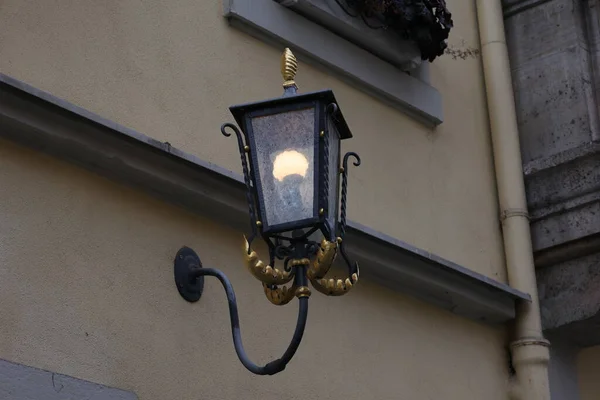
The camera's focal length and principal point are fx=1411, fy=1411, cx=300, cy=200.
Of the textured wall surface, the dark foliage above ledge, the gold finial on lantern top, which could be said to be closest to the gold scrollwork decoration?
the gold finial on lantern top

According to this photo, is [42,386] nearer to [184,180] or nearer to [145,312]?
[145,312]

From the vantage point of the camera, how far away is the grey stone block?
4387mm

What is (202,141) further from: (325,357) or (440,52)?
(440,52)

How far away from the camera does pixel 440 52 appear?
6629 millimetres

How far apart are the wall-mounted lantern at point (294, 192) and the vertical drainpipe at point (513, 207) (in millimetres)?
2212

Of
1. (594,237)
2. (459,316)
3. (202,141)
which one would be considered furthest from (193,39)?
(594,237)

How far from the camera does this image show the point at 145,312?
4938 millimetres

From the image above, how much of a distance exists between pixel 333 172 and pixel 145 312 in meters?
0.99

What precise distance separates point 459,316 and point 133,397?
6.75ft

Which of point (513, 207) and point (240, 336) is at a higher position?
point (513, 207)

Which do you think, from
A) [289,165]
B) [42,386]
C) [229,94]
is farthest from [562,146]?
[42,386]

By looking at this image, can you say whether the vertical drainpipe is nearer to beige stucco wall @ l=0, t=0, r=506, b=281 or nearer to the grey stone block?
beige stucco wall @ l=0, t=0, r=506, b=281

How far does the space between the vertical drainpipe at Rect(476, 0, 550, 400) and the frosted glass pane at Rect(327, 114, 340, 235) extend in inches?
91.9

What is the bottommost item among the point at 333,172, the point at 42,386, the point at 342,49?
the point at 42,386
